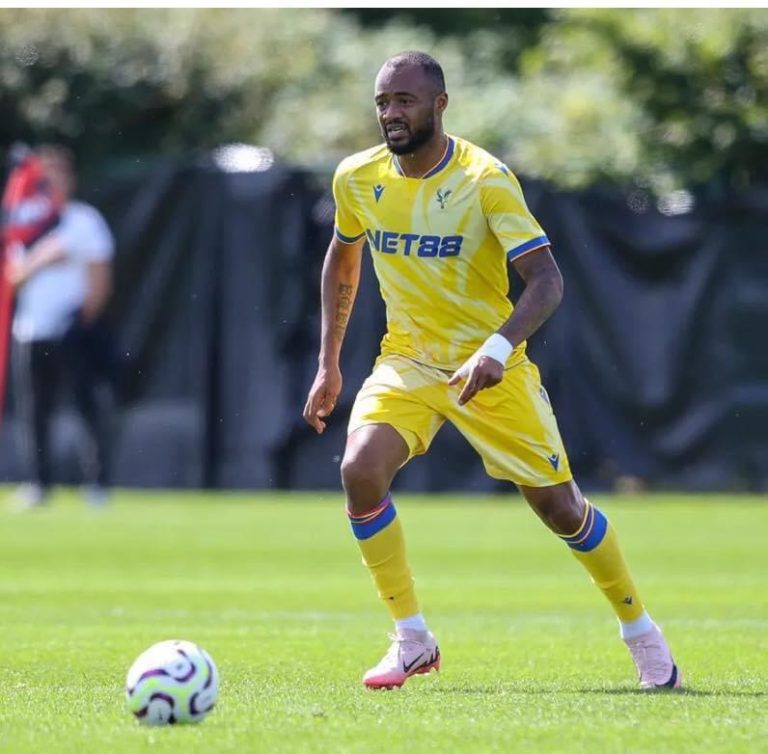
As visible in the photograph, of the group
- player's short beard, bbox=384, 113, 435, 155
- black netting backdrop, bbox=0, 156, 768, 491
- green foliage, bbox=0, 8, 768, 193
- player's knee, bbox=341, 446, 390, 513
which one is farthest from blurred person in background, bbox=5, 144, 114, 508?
player's short beard, bbox=384, 113, 435, 155

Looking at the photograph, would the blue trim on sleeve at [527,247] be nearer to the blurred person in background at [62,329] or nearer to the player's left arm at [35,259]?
the blurred person in background at [62,329]

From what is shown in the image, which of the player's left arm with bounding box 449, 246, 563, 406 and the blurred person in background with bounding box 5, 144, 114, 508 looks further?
the blurred person in background with bounding box 5, 144, 114, 508

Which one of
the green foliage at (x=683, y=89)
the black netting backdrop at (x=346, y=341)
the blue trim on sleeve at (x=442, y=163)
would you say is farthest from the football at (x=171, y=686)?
the green foliage at (x=683, y=89)

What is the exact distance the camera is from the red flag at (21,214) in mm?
17734

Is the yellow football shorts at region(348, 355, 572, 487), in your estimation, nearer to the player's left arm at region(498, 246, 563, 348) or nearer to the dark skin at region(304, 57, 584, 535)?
the dark skin at region(304, 57, 584, 535)

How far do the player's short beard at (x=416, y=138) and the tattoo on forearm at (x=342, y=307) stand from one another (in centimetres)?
79

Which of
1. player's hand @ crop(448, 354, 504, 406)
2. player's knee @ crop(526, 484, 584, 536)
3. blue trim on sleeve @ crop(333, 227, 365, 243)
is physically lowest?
player's knee @ crop(526, 484, 584, 536)

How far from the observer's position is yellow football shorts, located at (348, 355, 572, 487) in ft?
23.1

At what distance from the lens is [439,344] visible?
23.8 ft

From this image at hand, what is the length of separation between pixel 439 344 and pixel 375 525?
747 millimetres

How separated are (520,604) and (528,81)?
667 inches

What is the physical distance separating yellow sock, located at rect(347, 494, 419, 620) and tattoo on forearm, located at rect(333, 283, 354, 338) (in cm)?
80

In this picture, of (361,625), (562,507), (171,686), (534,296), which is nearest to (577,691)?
(562,507)

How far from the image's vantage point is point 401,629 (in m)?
7.11
